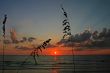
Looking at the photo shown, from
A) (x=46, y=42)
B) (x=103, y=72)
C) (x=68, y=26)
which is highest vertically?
(x=68, y=26)

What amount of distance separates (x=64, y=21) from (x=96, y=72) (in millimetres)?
42513

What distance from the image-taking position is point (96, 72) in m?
47.3

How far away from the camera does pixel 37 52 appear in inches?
213

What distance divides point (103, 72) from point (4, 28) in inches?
1693

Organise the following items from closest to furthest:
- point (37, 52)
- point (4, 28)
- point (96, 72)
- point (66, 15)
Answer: point (37, 52)
point (66, 15)
point (4, 28)
point (96, 72)

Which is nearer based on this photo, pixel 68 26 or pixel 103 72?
pixel 68 26

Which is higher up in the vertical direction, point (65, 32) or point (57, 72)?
point (65, 32)

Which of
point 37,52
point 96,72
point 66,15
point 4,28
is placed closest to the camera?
point 37,52

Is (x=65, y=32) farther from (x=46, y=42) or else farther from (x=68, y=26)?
(x=46, y=42)

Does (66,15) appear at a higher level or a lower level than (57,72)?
higher

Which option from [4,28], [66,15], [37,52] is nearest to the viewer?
[37,52]

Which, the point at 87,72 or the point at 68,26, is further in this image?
the point at 87,72

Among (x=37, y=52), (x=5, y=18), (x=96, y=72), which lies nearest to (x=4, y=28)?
(x=5, y=18)

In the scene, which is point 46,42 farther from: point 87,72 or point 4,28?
point 87,72
